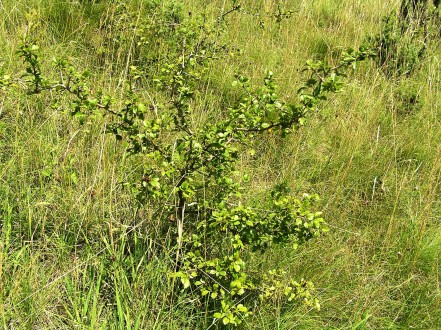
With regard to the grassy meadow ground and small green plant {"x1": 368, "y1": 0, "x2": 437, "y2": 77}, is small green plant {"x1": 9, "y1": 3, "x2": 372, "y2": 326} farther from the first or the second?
small green plant {"x1": 368, "y1": 0, "x2": 437, "y2": 77}

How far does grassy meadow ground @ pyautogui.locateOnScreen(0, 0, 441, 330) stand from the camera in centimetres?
170

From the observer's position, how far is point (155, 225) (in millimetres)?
1954

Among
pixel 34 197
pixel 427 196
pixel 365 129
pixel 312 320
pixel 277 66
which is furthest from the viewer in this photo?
pixel 277 66

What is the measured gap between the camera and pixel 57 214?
2.00 meters

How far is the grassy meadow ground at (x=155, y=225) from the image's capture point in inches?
66.8

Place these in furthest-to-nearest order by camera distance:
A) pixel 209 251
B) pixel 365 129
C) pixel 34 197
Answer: pixel 365 129
pixel 34 197
pixel 209 251

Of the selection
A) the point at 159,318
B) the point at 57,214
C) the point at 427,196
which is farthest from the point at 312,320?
the point at 57,214

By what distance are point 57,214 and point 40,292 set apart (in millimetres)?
431

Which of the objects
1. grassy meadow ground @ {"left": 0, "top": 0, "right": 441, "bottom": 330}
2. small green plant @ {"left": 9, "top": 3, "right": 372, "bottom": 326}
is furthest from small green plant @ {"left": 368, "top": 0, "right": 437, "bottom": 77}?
small green plant @ {"left": 9, "top": 3, "right": 372, "bottom": 326}

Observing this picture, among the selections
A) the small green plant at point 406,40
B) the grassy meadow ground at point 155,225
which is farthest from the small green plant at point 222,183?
the small green plant at point 406,40

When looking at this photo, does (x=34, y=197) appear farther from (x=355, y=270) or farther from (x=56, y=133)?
(x=355, y=270)

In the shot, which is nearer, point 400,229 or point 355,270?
point 355,270

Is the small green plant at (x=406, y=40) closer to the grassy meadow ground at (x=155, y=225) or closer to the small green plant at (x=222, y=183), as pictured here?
the grassy meadow ground at (x=155, y=225)

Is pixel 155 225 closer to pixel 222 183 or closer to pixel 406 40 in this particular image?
pixel 222 183
